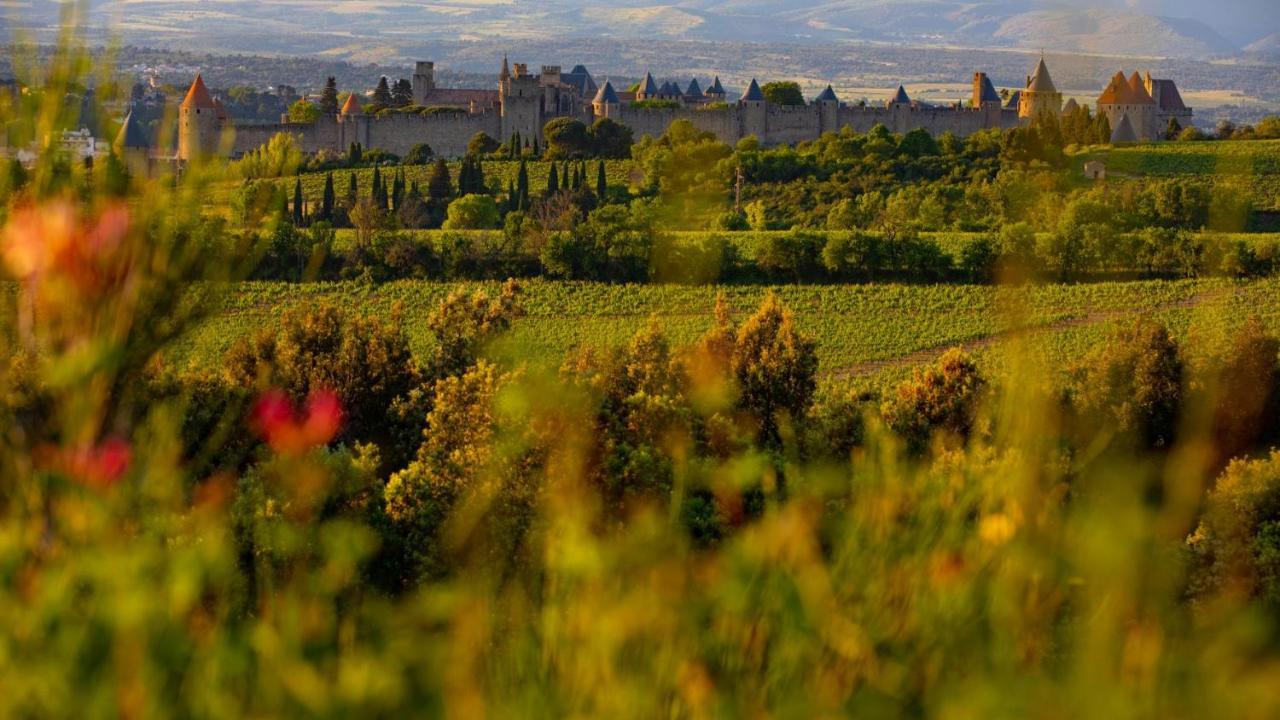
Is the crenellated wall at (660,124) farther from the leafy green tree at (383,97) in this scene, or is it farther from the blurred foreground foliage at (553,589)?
the blurred foreground foliage at (553,589)

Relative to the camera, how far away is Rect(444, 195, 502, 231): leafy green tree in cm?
3181

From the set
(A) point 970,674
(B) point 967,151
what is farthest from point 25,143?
(B) point 967,151

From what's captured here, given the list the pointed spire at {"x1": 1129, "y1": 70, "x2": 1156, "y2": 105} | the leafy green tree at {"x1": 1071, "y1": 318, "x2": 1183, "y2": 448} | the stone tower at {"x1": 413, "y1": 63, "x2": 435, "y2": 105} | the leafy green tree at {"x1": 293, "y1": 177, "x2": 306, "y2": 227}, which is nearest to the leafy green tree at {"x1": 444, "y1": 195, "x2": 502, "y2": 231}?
the leafy green tree at {"x1": 293, "y1": 177, "x2": 306, "y2": 227}

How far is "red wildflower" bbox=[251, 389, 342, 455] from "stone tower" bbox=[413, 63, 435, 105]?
45.5m

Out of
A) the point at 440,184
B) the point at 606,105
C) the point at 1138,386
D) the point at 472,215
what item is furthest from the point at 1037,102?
the point at 1138,386

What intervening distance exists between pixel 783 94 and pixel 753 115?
3344 millimetres

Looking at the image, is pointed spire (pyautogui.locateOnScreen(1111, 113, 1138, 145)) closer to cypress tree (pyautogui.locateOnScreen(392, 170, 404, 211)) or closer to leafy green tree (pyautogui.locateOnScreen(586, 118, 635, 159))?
leafy green tree (pyautogui.locateOnScreen(586, 118, 635, 159))

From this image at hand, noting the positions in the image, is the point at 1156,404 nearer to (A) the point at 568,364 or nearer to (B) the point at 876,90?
(A) the point at 568,364

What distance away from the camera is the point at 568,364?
1327 centimetres

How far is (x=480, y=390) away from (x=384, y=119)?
36.3 metres

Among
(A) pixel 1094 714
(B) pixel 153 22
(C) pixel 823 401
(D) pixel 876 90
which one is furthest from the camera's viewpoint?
(B) pixel 153 22

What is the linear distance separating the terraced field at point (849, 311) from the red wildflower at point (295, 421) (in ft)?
19.4

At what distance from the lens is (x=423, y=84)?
58000 mm

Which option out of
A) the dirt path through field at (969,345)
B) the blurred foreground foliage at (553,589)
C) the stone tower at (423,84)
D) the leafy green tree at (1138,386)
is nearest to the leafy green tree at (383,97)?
the stone tower at (423,84)
